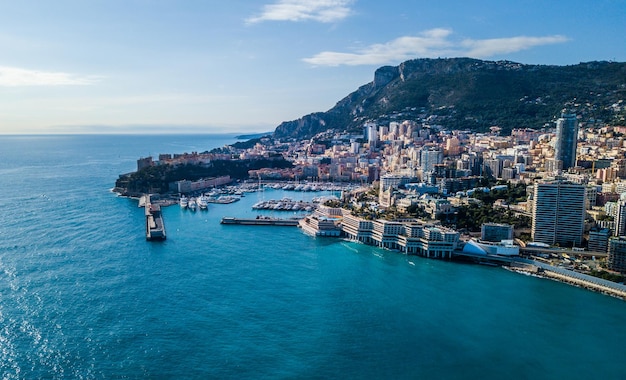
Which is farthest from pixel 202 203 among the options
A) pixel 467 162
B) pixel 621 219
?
pixel 621 219

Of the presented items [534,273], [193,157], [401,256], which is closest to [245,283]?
[401,256]

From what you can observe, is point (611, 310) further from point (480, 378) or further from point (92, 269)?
point (92, 269)

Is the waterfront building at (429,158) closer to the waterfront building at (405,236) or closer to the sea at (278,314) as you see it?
the waterfront building at (405,236)

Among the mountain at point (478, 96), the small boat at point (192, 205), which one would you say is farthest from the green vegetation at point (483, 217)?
the mountain at point (478, 96)

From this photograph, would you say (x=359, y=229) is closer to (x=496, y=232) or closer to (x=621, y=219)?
(x=496, y=232)

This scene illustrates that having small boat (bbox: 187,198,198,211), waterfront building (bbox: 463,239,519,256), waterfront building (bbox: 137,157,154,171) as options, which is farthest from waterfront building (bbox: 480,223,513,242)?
waterfront building (bbox: 137,157,154,171)

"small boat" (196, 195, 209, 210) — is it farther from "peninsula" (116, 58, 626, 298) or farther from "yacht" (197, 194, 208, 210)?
"peninsula" (116, 58, 626, 298)
